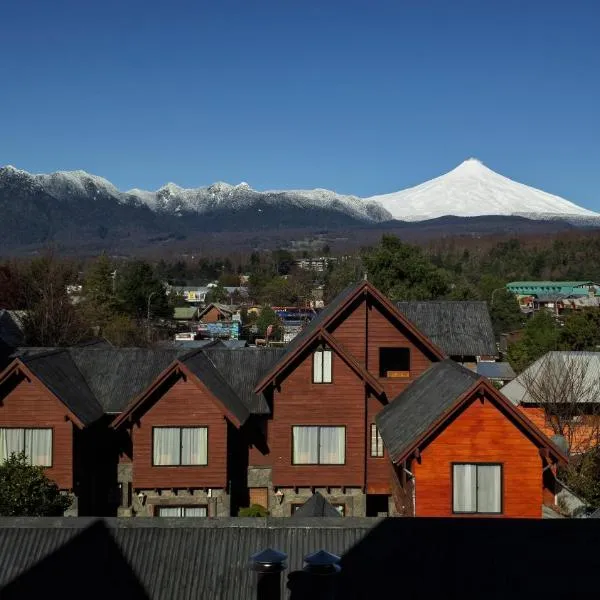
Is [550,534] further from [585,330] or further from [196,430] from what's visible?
[585,330]

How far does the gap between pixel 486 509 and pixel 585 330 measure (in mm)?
38185

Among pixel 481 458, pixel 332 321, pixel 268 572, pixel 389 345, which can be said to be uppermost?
pixel 332 321

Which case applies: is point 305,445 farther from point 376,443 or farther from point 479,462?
point 479,462

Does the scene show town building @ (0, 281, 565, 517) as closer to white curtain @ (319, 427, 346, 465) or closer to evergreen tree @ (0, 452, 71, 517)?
white curtain @ (319, 427, 346, 465)

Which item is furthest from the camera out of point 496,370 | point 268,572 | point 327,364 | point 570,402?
point 496,370

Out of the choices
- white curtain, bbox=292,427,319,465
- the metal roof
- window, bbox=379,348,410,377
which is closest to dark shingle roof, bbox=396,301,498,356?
the metal roof

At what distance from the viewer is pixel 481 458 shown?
23.5 metres

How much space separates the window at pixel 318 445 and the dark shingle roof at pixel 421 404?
1.55 meters

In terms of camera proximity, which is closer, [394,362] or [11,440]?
[11,440]

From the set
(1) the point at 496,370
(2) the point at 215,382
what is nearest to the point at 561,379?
(1) the point at 496,370

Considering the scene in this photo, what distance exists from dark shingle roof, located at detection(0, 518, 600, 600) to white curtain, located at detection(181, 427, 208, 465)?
488 inches

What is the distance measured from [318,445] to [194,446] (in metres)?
4.15

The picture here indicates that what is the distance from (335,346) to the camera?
2853cm

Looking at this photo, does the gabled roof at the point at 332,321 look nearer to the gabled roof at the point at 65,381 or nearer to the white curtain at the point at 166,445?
the white curtain at the point at 166,445
